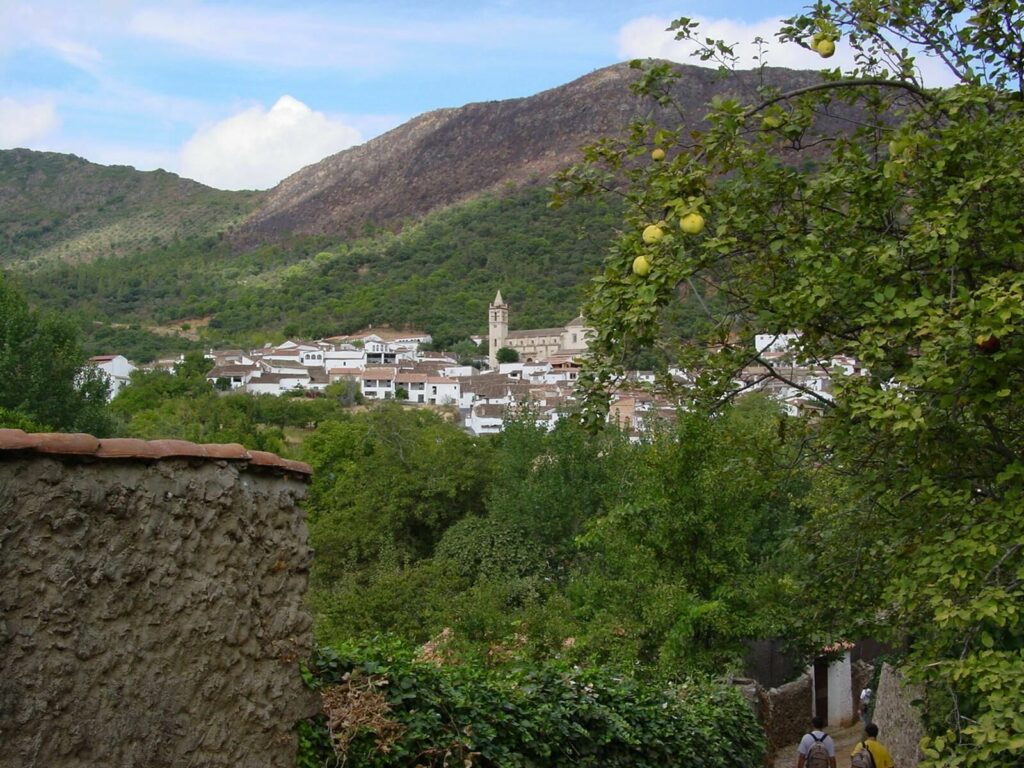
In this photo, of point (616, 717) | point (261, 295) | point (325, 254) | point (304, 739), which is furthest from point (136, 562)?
point (325, 254)

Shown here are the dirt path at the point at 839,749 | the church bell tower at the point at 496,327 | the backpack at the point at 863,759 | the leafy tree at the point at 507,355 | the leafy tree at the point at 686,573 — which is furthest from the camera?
the church bell tower at the point at 496,327

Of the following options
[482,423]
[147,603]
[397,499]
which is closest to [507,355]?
[482,423]

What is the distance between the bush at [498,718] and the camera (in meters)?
5.18

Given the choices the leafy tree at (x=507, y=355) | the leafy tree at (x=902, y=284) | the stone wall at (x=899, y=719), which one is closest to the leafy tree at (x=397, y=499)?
the stone wall at (x=899, y=719)

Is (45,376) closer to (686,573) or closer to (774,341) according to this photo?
(686,573)

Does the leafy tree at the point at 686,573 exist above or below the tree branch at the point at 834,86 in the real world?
below

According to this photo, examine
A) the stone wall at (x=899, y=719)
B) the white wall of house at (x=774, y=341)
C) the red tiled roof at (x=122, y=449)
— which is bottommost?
the stone wall at (x=899, y=719)

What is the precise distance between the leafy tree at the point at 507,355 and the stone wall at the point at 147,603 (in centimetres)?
10593

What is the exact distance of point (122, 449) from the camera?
388 cm

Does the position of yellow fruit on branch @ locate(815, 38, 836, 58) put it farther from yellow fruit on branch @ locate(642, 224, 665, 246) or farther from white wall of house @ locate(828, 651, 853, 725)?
white wall of house @ locate(828, 651, 853, 725)

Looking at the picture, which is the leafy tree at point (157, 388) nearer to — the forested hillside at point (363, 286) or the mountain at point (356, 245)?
the mountain at point (356, 245)

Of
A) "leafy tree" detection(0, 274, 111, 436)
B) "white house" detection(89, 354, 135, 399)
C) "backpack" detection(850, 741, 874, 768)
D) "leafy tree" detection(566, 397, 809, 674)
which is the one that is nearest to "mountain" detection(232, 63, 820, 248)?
"white house" detection(89, 354, 135, 399)

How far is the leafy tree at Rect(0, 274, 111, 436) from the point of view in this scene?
35594mm

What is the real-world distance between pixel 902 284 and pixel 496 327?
11017 centimetres
